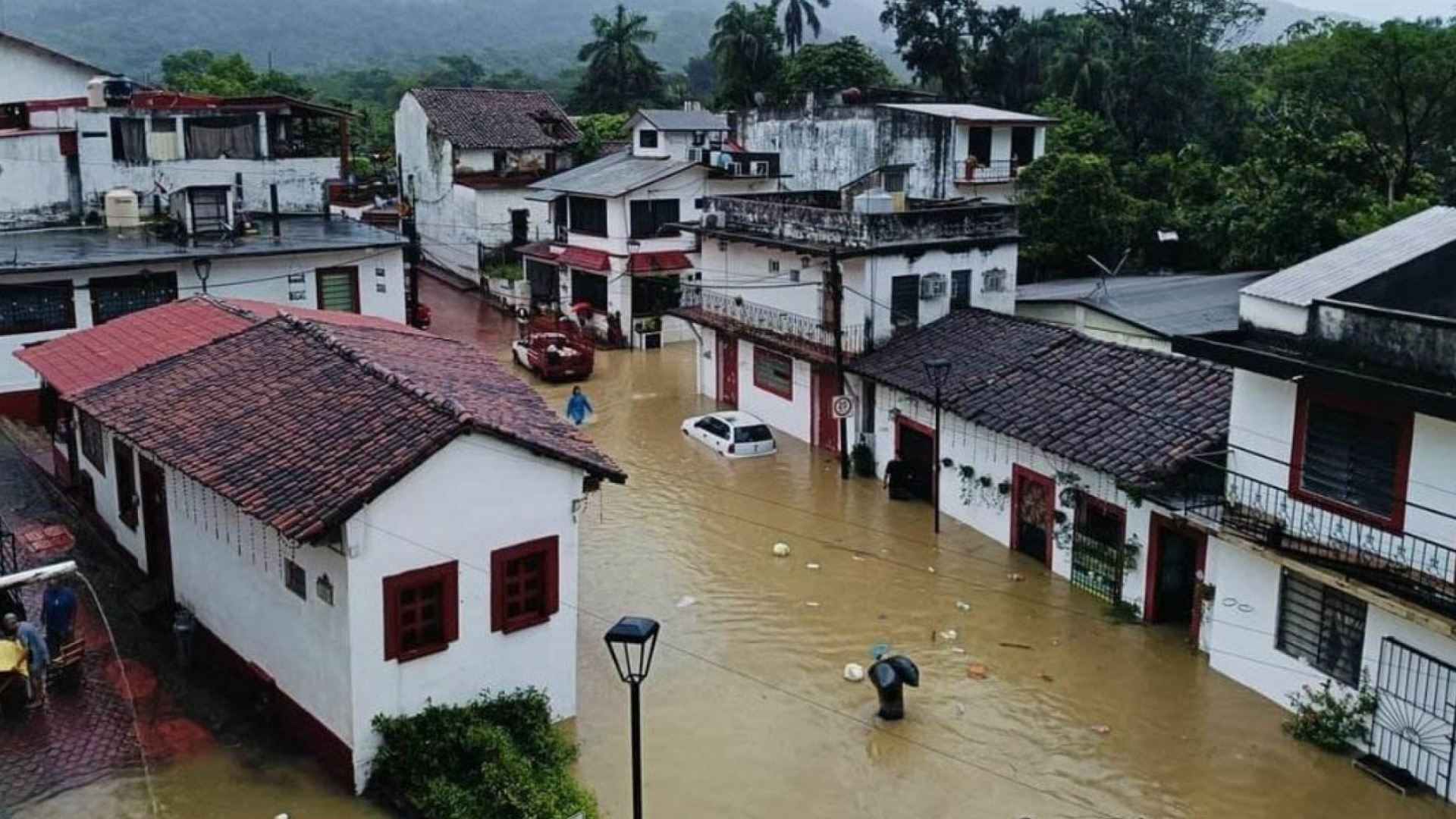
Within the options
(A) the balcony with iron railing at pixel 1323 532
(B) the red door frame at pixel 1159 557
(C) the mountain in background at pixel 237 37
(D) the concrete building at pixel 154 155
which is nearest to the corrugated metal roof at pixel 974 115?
(D) the concrete building at pixel 154 155

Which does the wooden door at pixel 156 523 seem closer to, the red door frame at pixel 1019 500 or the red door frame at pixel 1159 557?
the red door frame at pixel 1019 500

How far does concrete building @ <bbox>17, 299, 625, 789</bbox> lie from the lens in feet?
50.8

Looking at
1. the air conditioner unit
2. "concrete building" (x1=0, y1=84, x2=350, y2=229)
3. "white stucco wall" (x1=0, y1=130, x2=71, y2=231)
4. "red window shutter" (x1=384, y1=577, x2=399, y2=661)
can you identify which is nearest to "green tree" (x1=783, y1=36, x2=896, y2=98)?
"concrete building" (x1=0, y1=84, x2=350, y2=229)

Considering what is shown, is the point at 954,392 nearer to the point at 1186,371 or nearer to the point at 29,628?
the point at 1186,371

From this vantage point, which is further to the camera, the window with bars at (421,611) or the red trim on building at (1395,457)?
the red trim on building at (1395,457)

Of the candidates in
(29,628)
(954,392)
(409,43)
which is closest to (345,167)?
(954,392)

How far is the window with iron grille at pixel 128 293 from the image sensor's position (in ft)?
102

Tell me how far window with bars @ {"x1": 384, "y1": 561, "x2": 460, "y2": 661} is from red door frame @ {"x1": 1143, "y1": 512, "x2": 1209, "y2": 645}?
1126 centimetres

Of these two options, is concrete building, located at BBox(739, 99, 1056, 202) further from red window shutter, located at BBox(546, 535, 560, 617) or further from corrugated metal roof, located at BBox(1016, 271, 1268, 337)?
red window shutter, located at BBox(546, 535, 560, 617)

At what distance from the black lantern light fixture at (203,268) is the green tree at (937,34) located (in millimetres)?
42596

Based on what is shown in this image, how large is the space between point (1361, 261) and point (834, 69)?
47.7 metres

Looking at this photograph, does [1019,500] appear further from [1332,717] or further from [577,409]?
[577,409]

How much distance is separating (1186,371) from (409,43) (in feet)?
611

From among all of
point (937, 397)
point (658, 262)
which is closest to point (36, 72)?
point (658, 262)
